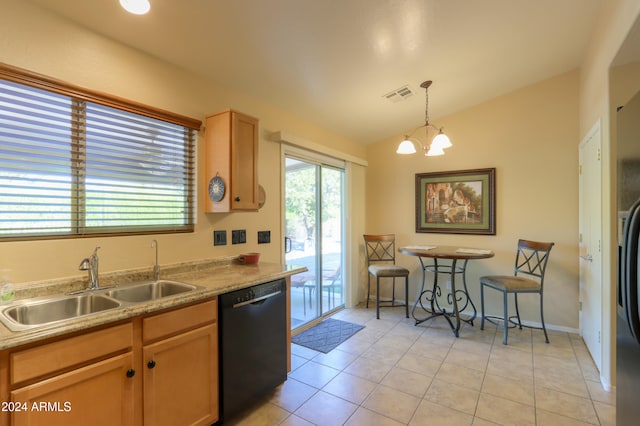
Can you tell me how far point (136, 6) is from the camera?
164 centimetres

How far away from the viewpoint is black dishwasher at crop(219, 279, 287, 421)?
6.07ft

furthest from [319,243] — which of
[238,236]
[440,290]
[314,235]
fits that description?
[440,290]

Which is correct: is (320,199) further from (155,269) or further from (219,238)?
(155,269)

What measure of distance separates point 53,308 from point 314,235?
8.24 feet

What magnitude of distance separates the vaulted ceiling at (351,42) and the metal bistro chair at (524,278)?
1843 millimetres

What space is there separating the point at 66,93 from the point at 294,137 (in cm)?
184

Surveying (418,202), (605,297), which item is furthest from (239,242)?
(605,297)

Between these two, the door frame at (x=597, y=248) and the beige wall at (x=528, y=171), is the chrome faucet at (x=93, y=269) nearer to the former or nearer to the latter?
the door frame at (x=597, y=248)

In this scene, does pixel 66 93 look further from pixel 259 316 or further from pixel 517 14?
pixel 517 14

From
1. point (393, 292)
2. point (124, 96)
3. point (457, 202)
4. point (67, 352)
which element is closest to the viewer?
point (67, 352)

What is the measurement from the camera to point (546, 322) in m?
3.47

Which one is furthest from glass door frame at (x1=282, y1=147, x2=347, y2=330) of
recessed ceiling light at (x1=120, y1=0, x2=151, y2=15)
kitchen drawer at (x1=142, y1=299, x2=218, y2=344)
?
recessed ceiling light at (x1=120, y1=0, x2=151, y2=15)

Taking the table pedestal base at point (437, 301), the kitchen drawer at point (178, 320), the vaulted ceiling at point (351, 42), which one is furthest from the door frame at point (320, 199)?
the kitchen drawer at point (178, 320)

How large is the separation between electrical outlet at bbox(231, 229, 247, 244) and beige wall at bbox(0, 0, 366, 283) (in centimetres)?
4
